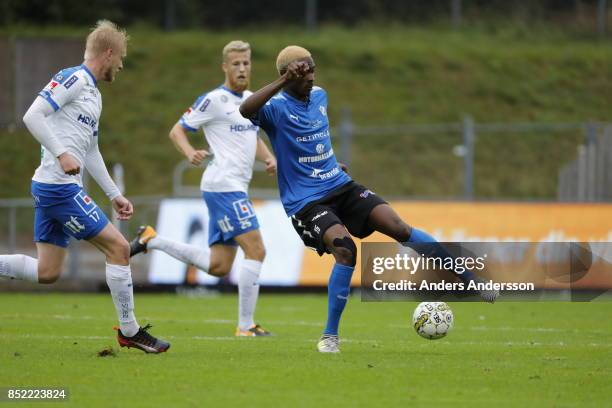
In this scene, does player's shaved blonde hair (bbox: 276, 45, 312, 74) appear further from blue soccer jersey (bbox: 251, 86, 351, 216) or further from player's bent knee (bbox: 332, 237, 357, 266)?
player's bent knee (bbox: 332, 237, 357, 266)

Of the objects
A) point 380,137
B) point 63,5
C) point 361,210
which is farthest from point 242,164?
point 63,5

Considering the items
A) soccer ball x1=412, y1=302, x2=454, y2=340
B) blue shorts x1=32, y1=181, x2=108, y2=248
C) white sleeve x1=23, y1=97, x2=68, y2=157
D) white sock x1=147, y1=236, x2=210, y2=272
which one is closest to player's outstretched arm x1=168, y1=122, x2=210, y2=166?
white sock x1=147, y1=236, x2=210, y2=272

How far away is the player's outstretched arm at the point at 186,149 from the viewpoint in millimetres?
10859

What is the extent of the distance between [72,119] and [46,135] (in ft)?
1.44

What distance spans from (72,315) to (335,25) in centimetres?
2472

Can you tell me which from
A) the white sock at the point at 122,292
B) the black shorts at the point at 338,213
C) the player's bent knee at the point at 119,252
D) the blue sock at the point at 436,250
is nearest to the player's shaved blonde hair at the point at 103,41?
the player's bent knee at the point at 119,252

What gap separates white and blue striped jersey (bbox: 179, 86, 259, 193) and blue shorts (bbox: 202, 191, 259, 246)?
8 cm

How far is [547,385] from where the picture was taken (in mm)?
7238

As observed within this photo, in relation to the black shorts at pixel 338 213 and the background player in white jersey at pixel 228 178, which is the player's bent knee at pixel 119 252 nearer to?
the black shorts at pixel 338 213

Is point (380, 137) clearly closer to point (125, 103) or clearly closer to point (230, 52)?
point (125, 103)

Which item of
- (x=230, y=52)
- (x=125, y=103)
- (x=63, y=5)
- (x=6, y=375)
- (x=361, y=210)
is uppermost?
(x=63, y=5)

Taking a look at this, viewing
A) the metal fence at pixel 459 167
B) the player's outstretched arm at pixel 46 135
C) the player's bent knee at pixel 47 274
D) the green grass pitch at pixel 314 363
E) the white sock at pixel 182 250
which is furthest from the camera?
the metal fence at pixel 459 167

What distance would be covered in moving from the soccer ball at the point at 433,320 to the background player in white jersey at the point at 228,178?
2.09 metres

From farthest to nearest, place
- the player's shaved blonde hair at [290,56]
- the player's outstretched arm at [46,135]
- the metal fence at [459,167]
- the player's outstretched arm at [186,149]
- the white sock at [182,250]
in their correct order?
the metal fence at [459,167] < the white sock at [182,250] < the player's outstretched arm at [186,149] < the player's shaved blonde hair at [290,56] < the player's outstretched arm at [46,135]
